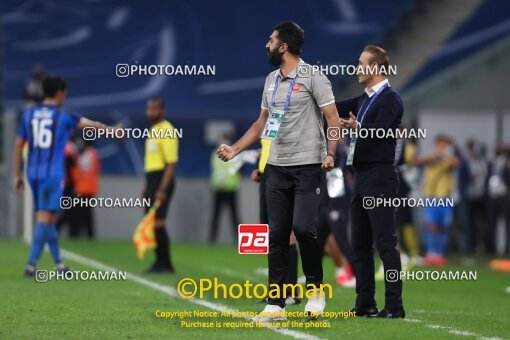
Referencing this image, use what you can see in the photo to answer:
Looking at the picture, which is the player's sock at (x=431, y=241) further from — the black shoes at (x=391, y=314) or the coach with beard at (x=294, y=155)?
the coach with beard at (x=294, y=155)

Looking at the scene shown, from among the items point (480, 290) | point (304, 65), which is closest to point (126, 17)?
point (480, 290)

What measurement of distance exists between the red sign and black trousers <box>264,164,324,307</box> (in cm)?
15

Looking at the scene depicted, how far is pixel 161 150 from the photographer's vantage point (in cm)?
1391

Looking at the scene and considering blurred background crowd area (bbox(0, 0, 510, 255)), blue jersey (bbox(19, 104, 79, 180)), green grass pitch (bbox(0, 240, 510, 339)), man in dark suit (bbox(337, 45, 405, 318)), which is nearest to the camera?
green grass pitch (bbox(0, 240, 510, 339))

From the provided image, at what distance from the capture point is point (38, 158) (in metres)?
12.8

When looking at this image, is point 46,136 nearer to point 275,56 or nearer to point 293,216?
point 275,56

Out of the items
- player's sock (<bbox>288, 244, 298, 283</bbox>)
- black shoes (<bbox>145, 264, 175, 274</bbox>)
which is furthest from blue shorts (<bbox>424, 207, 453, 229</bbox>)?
player's sock (<bbox>288, 244, 298, 283</bbox>)

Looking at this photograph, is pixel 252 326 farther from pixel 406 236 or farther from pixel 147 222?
pixel 406 236

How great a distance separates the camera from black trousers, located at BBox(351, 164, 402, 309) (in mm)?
9164

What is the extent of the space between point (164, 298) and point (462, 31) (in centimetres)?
1465

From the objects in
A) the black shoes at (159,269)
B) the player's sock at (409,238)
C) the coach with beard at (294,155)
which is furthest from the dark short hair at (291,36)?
the player's sock at (409,238)

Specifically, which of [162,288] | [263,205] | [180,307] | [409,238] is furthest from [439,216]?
[180,307]

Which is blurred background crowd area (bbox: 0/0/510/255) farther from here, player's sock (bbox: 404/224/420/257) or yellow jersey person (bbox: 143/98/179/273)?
yellow jersey person (bbox: 143/98/179/273)

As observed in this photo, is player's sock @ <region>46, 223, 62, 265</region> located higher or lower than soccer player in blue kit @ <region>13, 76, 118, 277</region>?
lower
